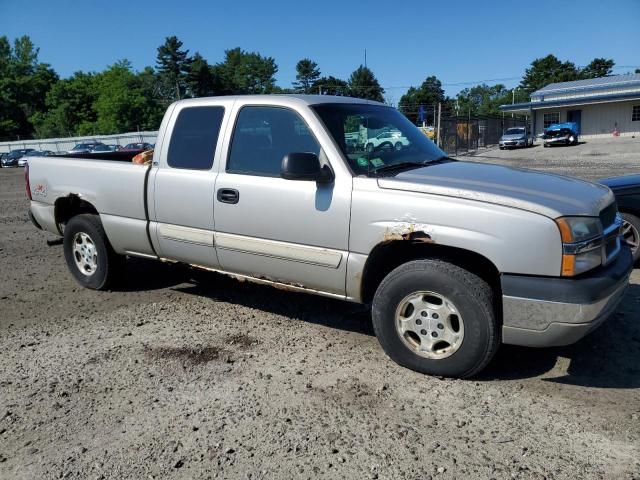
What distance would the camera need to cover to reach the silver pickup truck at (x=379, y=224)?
3.14m

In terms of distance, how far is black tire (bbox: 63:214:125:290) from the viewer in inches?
210

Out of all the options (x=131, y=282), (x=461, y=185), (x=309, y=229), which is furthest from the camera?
(x=131, y=282)

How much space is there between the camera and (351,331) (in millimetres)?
4469

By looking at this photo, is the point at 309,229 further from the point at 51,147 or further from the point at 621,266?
the point at 51,147

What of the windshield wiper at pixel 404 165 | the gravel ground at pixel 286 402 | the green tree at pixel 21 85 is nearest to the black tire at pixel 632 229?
the gravel ground at pixel 286 402

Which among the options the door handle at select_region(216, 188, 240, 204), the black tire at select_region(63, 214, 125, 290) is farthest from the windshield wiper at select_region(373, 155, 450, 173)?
the black tire at select_region(63, 214, 125, 290)

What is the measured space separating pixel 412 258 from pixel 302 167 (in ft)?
3.26

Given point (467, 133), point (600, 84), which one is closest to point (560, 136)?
point (467, 133)

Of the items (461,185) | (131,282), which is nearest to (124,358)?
(131,282)

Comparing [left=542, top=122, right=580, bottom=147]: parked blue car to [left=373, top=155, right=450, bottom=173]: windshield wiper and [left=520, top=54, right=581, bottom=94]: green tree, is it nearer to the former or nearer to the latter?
[left=373, top=155, right=450, bottom=173]: windshield wiper

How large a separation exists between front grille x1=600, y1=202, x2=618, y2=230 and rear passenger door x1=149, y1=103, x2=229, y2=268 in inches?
114

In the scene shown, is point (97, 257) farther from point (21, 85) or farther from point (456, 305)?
point (21, 85)

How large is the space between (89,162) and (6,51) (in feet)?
389

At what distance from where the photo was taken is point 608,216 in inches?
141
